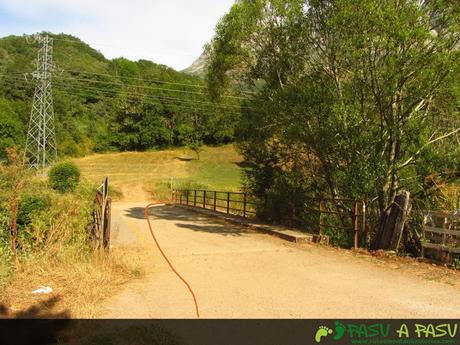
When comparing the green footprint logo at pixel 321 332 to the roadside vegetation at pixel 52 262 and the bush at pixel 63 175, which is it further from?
the bush at pixel 63 175

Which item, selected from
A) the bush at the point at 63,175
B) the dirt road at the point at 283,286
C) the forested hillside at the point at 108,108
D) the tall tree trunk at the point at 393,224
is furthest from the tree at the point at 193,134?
the dirt road at the point at 283,286

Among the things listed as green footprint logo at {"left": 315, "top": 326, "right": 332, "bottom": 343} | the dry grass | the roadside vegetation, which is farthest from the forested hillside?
green footprint logo at {"left": 315, "top": 326, "right": 332, "bottom": 343}

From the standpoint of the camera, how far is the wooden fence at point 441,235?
839 cm

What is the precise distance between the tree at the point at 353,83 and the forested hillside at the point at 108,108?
53472 millimetres

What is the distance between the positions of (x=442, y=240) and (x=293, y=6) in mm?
7252

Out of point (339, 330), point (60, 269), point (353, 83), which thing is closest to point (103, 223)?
point (60, 269)

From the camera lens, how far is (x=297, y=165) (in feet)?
49.3

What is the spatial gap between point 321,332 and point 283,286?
1999 mm

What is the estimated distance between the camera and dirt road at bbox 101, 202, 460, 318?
19.1 feet

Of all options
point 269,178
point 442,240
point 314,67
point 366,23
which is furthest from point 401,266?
point 269,178

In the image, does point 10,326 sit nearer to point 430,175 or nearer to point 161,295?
point 161,295

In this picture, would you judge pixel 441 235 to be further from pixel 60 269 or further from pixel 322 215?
pixel 60 269

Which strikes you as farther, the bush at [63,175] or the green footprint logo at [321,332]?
the bush at [63,175]

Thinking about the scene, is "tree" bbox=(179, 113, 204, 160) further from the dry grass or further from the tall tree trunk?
the dry grass
